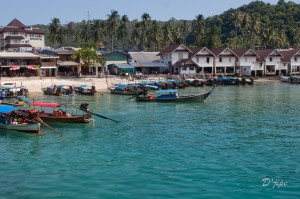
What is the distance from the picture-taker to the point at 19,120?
32.9m

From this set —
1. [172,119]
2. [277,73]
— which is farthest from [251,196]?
[277,73]

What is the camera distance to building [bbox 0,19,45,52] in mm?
94544

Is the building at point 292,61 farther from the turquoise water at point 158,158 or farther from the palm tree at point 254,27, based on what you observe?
the turquoise water at point 158,158

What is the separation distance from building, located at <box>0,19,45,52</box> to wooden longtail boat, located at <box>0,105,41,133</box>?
57551 mm

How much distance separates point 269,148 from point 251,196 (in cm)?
925

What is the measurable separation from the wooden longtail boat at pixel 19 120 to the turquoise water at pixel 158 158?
0.65m

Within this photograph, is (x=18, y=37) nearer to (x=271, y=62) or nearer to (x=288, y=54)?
(x=271, y=62)

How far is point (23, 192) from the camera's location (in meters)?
19.2


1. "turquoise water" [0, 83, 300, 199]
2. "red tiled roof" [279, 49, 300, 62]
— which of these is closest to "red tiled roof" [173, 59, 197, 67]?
"red tiled roof" [279, 49, 300, 62]

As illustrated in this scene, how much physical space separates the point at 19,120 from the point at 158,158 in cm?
1338

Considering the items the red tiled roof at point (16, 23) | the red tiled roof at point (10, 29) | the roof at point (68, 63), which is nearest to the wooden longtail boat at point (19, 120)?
the roof at point (68, 63)

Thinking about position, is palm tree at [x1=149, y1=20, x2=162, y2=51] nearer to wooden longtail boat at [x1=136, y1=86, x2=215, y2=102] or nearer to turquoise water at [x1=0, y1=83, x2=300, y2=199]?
wooden longtail boat at [x1=136, y1=86, x2=215, y2=102]

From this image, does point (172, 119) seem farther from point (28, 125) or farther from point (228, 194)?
point (228, 194)

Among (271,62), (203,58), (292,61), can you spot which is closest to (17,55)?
(203,58)
